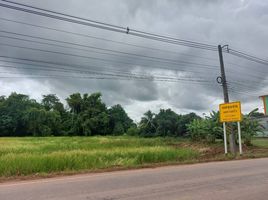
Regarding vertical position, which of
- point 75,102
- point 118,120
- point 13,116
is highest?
point 75,102

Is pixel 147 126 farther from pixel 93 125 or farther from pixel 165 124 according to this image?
pixel 93 125

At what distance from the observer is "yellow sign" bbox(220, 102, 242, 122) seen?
875 inches

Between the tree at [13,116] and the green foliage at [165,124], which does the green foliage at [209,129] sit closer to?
the green foliage at [165,124]

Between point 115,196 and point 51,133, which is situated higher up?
point 51,133

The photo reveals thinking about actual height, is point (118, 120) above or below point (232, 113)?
above

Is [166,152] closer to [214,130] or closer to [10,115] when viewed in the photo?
[214,130]

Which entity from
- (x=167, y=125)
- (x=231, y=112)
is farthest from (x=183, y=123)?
(x=231, y=112)

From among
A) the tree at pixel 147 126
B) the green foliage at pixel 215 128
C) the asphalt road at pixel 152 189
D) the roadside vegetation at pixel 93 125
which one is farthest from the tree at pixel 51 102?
the asphalt road at pixel 152 189

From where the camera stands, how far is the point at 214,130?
33.8 meters

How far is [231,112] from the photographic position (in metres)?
22.7

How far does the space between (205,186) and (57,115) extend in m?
96.0

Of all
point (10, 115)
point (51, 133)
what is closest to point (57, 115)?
point (51, 133)

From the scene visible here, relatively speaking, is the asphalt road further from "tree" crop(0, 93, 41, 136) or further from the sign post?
"tree" crop(0, 93, 41, 136)

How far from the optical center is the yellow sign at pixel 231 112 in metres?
22.2
